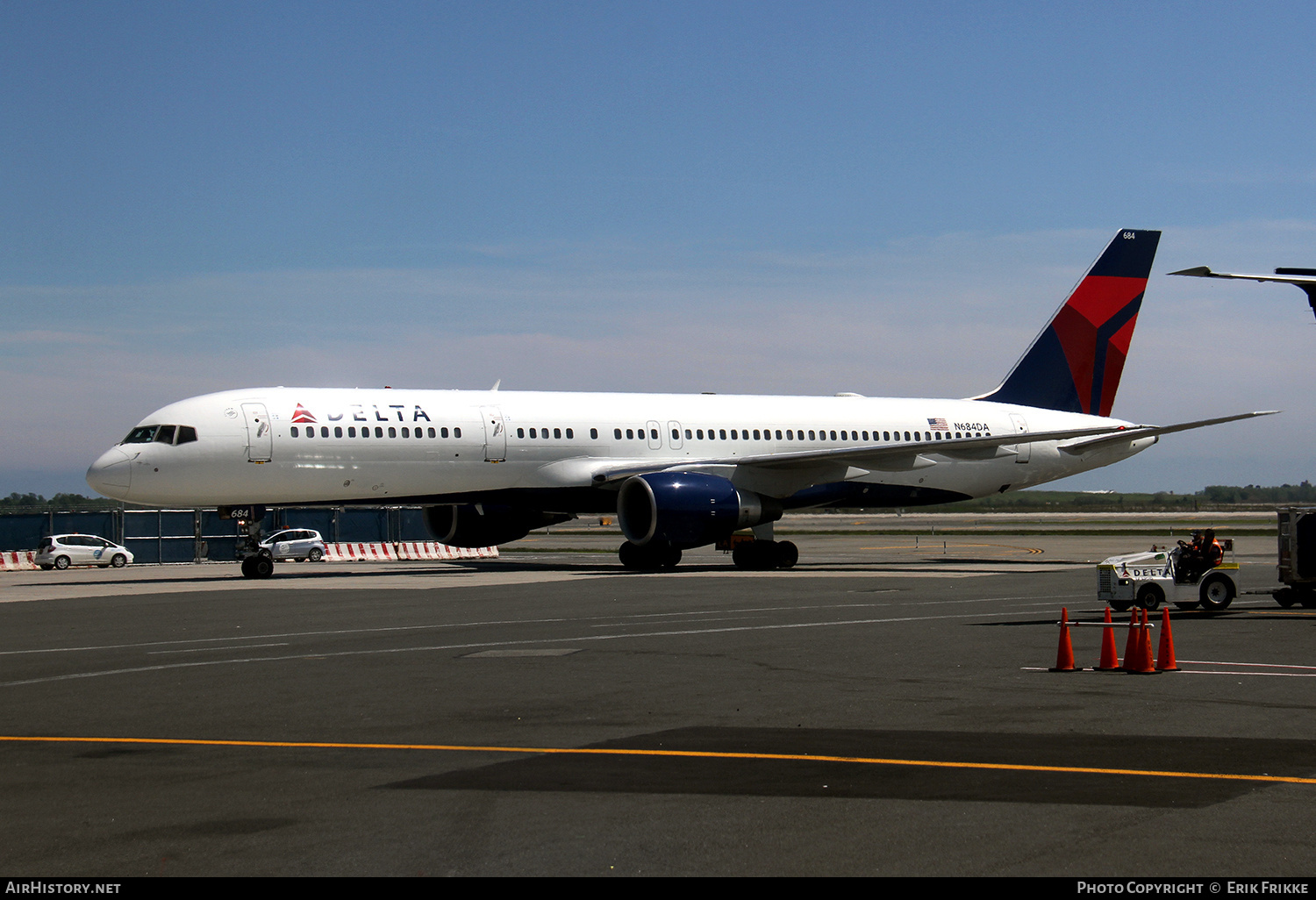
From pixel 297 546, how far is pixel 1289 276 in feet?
135

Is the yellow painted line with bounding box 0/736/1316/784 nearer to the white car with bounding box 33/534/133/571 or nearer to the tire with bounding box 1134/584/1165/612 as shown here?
the tire with bounding box 1134/584/1165/612

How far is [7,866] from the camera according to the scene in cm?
675

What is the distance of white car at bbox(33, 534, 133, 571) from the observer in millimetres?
47469

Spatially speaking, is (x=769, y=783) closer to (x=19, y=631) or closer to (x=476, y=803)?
(x=476, y=803)

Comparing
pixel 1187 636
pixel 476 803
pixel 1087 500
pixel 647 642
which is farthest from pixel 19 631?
pixel 1087 500

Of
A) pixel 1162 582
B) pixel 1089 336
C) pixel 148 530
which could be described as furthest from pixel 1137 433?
pixel 148 530

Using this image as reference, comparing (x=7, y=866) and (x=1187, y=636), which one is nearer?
(x=7, y=866)

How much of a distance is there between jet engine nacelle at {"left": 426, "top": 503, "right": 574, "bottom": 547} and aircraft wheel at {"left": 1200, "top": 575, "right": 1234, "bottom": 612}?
19833 millimetres

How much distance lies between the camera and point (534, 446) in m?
35.2

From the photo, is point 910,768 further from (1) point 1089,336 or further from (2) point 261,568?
(1) point 1089,336

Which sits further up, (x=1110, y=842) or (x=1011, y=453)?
(x=1011, y=453)

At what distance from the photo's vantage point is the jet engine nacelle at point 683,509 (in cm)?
3322

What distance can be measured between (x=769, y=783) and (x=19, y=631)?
15.8 metres

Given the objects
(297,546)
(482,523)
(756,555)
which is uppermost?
(482,523)
